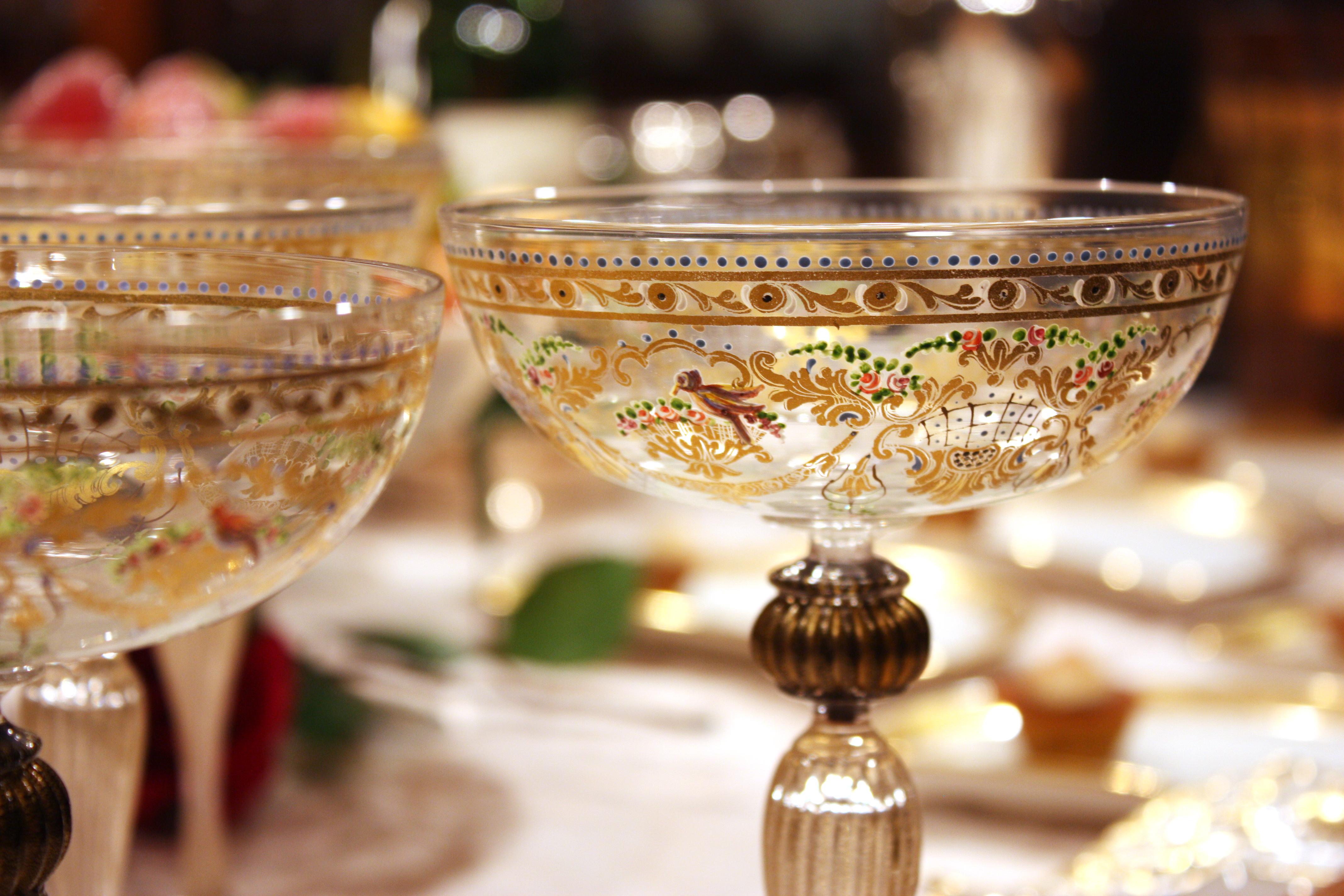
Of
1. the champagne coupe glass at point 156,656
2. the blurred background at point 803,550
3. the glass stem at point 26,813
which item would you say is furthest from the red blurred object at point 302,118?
the glass stem at point 26,813

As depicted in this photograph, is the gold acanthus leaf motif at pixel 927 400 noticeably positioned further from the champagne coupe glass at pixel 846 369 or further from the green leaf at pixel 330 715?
the green leaf at pixel 330 715

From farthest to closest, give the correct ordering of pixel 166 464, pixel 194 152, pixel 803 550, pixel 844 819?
pixel 803 550, pixel 194 152, pixel 844 819, pixel 166 464

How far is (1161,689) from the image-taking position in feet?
1.96

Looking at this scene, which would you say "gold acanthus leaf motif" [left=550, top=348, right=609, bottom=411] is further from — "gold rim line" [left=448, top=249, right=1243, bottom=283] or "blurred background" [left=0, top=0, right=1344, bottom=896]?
"blurred background" [left=0, top=0, right=1344, bottom=896]

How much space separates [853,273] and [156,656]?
0.37m

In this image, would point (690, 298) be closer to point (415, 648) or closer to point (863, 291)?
point (863, 291)

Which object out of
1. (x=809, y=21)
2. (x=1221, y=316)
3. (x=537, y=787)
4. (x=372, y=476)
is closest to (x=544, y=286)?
(x=372, y=476)

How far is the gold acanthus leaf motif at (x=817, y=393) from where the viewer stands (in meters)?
0.29

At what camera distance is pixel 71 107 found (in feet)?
1.97

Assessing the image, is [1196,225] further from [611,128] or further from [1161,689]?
[611,128]

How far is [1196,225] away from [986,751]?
0.30 metres

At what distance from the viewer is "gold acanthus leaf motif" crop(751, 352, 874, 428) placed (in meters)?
0.29

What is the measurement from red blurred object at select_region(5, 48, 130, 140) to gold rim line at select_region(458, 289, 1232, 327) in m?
0.38

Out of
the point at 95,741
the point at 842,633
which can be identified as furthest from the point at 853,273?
the point at 95,741
